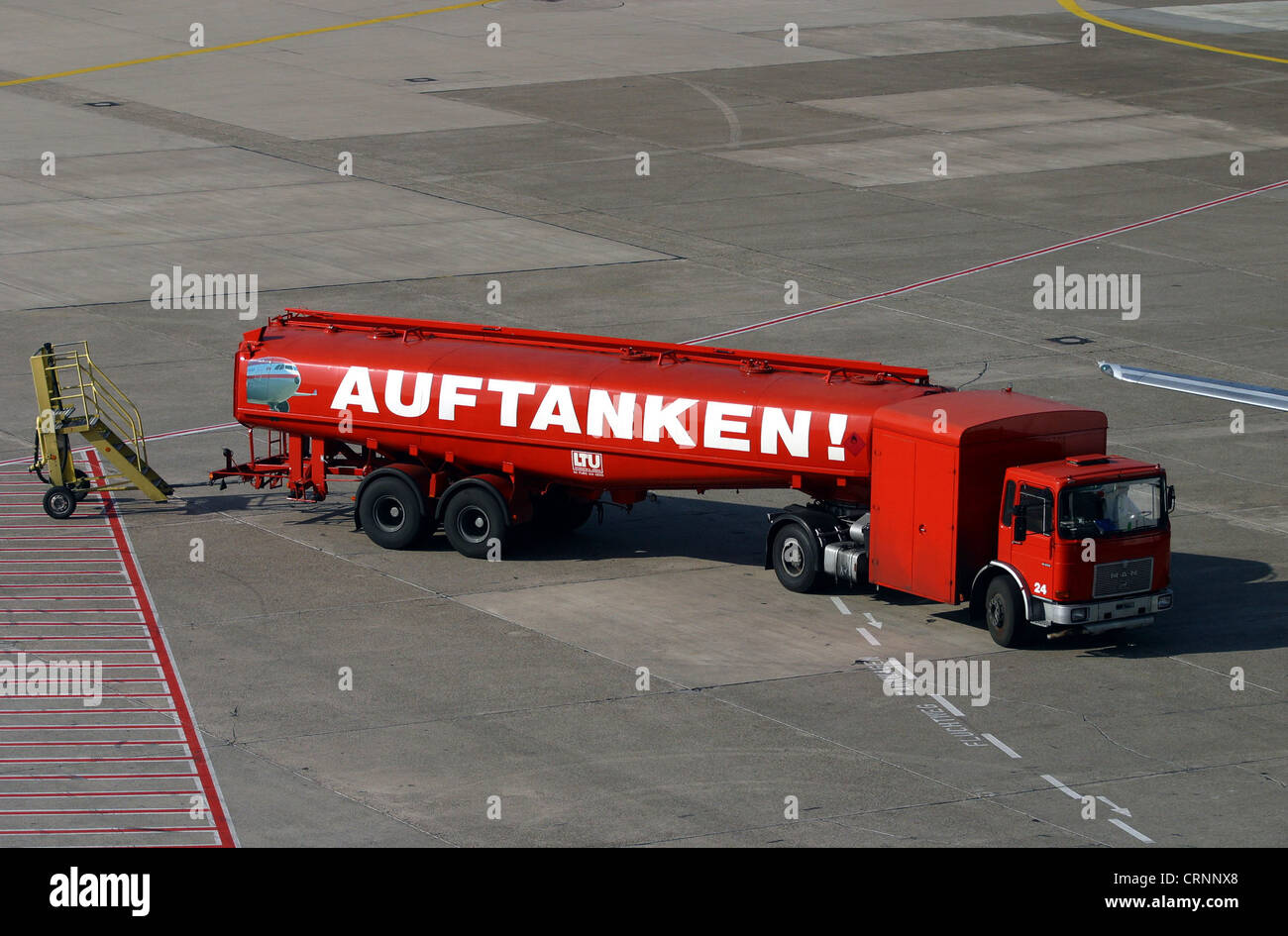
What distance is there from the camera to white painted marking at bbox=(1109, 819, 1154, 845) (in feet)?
67.2

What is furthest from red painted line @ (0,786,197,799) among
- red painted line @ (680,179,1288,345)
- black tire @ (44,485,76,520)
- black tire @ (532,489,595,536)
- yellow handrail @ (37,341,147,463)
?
red painted line @ (680,179,1288,345)

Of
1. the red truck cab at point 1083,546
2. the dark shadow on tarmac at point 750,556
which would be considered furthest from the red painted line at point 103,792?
the red truck cab at point 1083,546

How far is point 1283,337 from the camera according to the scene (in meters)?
44.6

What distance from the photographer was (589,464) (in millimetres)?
30578

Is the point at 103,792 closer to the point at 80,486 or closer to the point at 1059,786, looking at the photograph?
the point at 1059,786

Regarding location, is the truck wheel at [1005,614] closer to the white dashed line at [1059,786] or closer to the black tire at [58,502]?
the white dashed line at [1059,786]

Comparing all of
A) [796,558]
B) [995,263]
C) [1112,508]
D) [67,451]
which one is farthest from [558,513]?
[995,263]

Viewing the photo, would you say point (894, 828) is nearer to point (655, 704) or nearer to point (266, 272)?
point (655, 704)

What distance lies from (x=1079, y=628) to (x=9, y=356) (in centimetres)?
Result: 2699

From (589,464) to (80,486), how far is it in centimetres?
966

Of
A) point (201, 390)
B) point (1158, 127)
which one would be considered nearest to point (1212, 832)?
point (201, 390)

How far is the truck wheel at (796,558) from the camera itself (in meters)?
29.1

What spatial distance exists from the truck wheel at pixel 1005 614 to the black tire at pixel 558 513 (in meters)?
8.01

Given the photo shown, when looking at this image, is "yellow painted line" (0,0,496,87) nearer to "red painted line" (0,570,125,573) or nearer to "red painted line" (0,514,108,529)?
"red painted line" (0,514,108,529)
